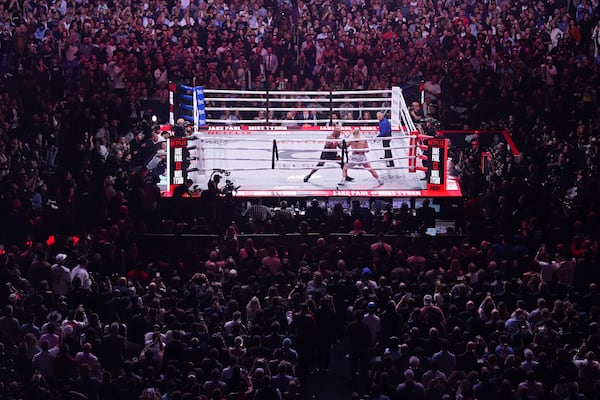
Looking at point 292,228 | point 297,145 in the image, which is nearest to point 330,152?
point 297,145

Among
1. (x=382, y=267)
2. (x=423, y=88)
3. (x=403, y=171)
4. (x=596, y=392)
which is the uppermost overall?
(x=423, y=88)

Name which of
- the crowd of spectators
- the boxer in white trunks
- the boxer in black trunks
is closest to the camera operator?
the crowd of spectators

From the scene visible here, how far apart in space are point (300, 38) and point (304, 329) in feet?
43.2

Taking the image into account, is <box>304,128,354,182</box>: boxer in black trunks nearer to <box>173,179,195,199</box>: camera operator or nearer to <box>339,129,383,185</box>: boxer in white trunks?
<box>339,129,383,185</box>: boxer in white trunks

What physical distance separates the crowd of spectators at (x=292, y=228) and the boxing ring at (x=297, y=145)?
58 centimetres

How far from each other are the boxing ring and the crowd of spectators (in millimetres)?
578

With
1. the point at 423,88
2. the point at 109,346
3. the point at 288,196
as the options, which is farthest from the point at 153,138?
the point at 109,346

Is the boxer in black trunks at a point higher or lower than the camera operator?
higher

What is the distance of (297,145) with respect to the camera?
2148 cm

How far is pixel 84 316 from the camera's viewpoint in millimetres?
13758

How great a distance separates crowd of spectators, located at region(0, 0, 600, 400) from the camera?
42.5 ft

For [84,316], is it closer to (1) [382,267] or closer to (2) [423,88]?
(1) [382,267]

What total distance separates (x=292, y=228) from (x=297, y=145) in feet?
13.5

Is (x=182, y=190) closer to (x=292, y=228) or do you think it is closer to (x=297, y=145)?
(x=292, y=228)
